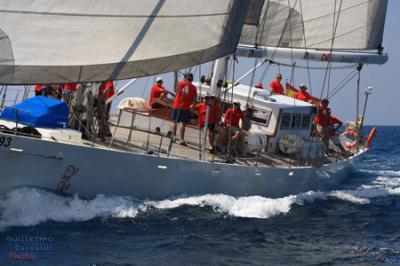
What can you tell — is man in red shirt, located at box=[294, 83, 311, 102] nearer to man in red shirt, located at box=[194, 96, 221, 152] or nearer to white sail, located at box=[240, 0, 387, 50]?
white sail, located at box=[240, 0, 387, 50]

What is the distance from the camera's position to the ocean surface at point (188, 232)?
11.8 meters

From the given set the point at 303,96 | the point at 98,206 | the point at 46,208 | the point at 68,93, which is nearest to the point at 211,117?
the point at 68,93

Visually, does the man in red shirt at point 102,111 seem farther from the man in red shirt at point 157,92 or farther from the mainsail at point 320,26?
the mainsail at point 320,26

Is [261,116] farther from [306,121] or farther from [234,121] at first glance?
[234,121]

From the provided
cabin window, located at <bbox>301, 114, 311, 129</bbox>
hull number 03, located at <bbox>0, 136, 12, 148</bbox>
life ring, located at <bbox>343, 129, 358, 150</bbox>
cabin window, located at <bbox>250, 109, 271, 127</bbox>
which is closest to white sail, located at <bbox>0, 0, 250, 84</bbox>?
hull number 03, located at <bbox>0, 136, 12, 148</bbox>

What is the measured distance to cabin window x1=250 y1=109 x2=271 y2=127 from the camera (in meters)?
19.5

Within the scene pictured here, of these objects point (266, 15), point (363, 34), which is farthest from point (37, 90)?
point (363, 34)

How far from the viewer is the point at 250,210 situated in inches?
634

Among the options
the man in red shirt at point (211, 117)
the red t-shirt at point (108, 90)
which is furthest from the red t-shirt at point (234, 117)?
the red t-shirt at point (108, 90)

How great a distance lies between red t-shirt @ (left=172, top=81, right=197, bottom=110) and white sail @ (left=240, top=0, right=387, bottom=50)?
6.31 metres

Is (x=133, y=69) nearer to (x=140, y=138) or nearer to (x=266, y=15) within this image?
(x=140, y=138)

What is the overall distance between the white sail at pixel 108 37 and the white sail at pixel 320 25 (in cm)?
816

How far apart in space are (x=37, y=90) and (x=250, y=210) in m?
6.02

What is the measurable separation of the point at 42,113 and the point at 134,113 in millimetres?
3323
